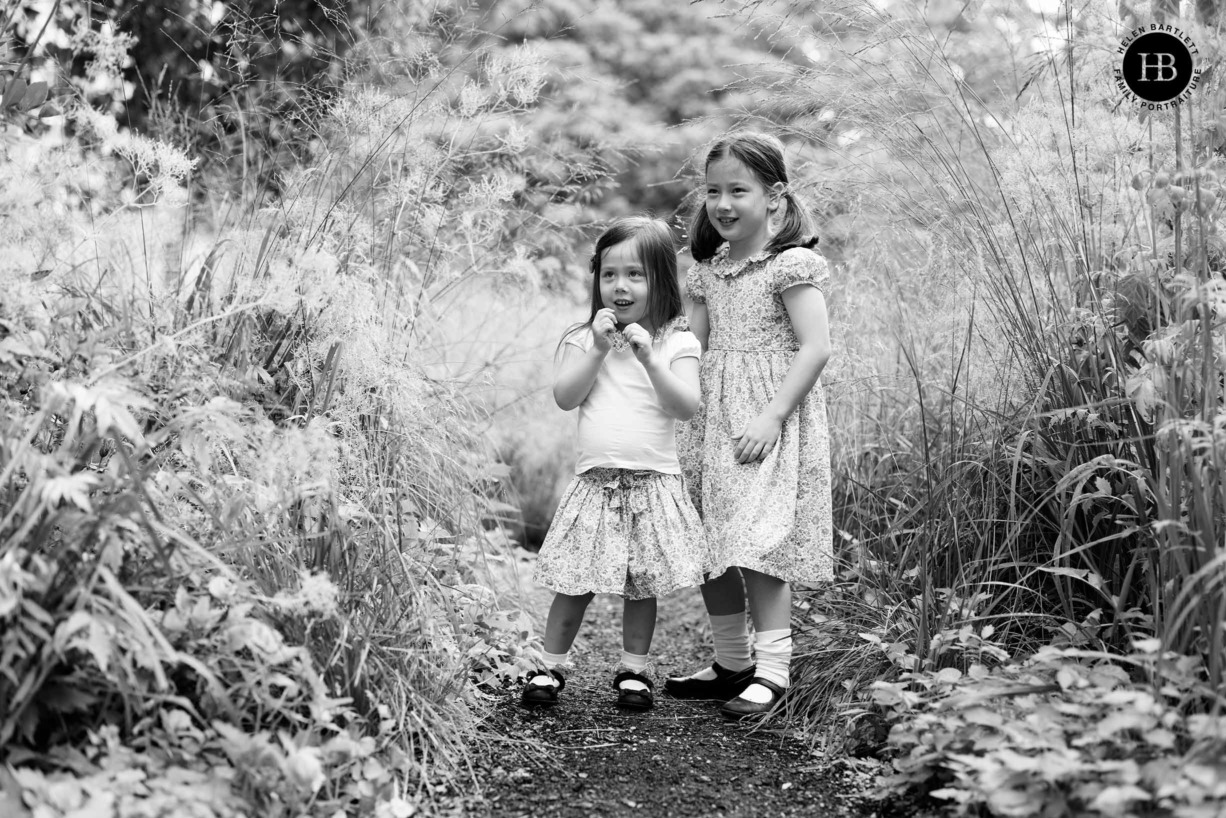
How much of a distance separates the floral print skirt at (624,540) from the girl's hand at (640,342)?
12.4 inches

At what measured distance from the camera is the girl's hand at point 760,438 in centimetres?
269

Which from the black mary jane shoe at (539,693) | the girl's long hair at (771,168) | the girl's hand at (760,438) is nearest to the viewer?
the black mary jane shoe at (539,693)

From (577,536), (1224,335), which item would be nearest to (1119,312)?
(1224,335)

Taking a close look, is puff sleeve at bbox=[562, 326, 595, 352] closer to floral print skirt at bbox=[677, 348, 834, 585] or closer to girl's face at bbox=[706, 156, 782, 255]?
floral print skirt at bbox=[677, 348, 834, 585]

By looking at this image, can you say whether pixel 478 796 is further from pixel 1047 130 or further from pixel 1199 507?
pixel 1047 130

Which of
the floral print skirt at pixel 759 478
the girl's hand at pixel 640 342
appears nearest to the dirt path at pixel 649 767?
the floral print skirt at pixel 759 478

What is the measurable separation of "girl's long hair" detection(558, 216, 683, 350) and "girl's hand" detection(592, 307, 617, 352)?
3.8 inches

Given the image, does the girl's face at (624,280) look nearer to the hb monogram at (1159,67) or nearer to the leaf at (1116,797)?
the hb monogram at (1159,67)

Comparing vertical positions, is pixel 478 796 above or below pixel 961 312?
below

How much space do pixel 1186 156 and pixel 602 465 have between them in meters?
1.54

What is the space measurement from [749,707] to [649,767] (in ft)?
1.32

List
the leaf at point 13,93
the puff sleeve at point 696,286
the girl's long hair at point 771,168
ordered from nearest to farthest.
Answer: the leaf at point 13,93
the girl's long hair at point 771,168
the puff sleeve at point 696,286

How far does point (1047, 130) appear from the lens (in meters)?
2.66

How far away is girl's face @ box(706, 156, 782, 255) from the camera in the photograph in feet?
9.22
